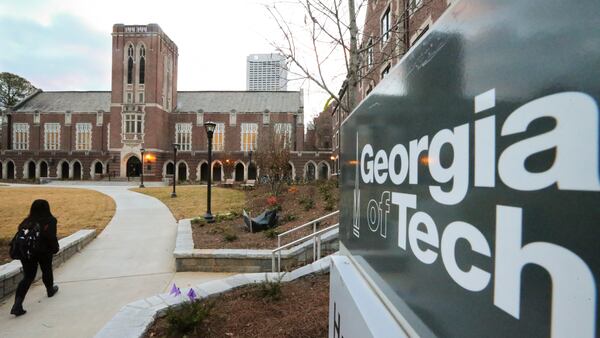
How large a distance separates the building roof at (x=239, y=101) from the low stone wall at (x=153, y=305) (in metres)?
47.1

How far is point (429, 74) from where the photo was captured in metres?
1.14

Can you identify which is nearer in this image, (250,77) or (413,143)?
(413,143)

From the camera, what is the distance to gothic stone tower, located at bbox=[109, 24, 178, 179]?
4491cm

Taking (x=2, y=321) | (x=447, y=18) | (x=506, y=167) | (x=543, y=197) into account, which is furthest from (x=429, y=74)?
(x=2, y=321)

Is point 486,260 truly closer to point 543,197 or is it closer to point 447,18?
→ point 543,197

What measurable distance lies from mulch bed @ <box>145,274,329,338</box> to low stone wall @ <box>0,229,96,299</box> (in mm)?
3367

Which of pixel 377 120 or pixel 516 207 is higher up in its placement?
pixel 377 120

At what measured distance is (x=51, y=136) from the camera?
170 feet

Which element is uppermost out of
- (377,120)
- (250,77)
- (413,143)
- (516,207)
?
(250,77)

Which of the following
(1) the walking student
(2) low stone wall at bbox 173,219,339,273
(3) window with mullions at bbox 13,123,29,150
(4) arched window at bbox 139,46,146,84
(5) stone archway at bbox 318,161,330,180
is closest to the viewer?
(1) the walking student

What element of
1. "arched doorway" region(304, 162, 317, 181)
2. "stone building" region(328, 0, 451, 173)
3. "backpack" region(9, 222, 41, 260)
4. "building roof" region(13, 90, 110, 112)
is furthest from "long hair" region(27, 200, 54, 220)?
"building roof" region(13, 90, 110, 112)

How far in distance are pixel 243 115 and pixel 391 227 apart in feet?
168

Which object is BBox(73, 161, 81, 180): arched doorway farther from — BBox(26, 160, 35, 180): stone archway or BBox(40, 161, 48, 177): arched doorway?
BBox(26, 160, 35, 180): stone archway

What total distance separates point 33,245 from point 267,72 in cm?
568
